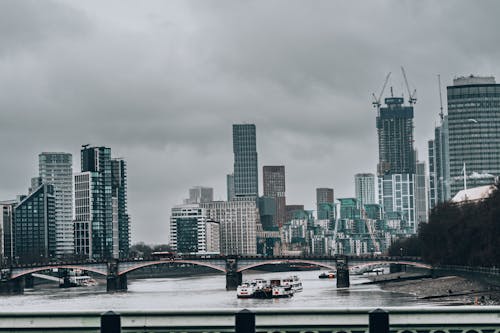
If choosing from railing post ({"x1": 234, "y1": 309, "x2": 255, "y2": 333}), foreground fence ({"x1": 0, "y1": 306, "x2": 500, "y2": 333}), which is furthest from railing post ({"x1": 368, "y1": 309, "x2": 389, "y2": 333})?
railing post ({"x1": 234, "y1": 309, "x2": 255, "y2": 333})

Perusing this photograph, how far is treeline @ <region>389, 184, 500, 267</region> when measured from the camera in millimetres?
143875

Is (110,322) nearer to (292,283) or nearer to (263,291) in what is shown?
(263,291)

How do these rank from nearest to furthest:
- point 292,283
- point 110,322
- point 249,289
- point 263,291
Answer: point 110,322
point 263,291
point 249,289
point 292,283

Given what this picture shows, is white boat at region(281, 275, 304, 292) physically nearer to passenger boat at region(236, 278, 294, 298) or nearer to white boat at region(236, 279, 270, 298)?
passenger boat at region(236, 278, 294, 298)

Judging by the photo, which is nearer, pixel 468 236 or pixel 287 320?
pixel 287 320

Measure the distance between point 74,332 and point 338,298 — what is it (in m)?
127

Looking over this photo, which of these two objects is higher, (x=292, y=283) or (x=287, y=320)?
(x=287, y=320)

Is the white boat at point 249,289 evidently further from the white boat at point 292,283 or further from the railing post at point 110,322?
the railing post at point 110,322

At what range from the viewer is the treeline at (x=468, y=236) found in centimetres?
14388

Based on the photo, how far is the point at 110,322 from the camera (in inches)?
1064

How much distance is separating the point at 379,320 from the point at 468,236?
469 feet

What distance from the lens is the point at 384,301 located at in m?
143

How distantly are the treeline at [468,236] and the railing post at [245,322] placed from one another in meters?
116

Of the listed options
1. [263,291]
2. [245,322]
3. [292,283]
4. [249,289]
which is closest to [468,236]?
[263,291]
